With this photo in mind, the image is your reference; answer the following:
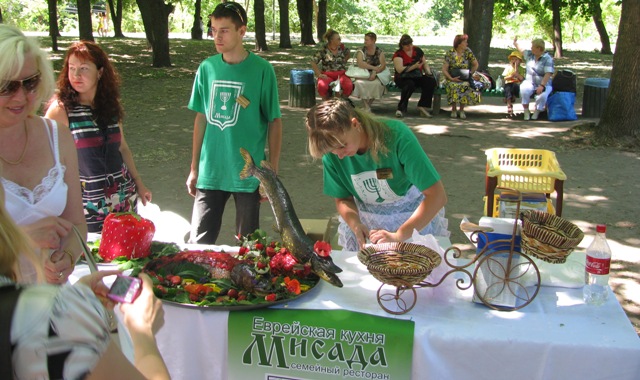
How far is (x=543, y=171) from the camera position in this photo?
429 cm

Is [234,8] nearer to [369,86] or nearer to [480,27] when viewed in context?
[369,86]

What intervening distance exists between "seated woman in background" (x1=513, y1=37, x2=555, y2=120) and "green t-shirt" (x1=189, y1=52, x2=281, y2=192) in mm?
7503

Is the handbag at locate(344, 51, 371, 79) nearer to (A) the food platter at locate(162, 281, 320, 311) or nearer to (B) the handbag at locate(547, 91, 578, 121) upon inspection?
(B) the handbag at locate(547, 91, 578, 121)

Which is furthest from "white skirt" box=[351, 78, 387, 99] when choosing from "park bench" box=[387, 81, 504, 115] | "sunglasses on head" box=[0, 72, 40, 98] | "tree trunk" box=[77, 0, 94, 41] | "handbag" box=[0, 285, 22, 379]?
"tree trunk" box=[77, 0, 94, 41]

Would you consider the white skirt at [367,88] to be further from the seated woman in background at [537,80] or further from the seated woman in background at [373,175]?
the seated woman in background at [373,175]

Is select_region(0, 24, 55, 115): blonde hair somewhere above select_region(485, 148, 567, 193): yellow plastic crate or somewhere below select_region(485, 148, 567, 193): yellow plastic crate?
above

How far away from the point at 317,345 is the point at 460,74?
8.75 metres

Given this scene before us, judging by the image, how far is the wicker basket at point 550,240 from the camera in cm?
232

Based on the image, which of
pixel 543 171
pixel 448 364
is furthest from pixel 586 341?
pixel 543 171

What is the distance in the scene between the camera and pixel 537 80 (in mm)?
10180

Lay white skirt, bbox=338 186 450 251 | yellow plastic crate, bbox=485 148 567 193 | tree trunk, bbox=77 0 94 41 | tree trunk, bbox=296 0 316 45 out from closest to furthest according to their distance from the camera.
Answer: white skirt, bbox=338 186 450 251 → yellow plastic crate, bbox=485 148 567 193 → tree trunk, bbox=77 0 94 41 → tree trunk, bbox=296 0 316 45

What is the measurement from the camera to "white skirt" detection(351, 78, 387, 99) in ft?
35.1

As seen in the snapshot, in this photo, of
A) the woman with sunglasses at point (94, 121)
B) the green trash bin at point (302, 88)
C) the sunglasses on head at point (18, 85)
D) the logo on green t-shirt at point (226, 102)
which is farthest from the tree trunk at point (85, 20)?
the sunglasses on head at point (18, 85)

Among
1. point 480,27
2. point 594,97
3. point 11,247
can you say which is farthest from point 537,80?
point 11,247
